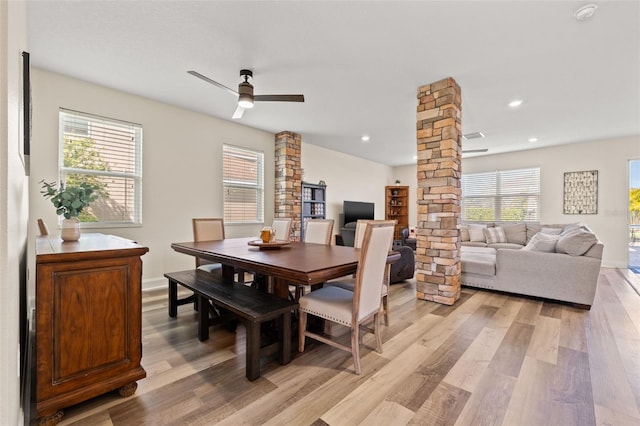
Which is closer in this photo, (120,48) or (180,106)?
(120,48)

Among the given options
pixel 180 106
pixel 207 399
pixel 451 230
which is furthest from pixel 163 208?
pixel 451 230

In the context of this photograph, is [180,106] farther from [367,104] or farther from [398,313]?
[398,313]

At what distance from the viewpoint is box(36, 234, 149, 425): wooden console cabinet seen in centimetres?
129

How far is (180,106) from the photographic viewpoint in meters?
3.91

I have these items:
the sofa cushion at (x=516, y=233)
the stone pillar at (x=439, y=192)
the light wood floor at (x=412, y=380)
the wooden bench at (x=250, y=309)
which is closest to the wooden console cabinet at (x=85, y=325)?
the light wood floor at (x=412, y=380)

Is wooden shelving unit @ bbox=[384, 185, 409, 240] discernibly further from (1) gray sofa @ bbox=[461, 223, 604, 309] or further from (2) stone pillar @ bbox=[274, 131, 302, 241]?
(1) gray sofa @ bbox=[461, 223, 604, 309]

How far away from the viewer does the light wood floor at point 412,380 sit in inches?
56.3

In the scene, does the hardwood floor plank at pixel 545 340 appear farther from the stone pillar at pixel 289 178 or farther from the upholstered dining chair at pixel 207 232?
the stone pillar at pixel 289 178

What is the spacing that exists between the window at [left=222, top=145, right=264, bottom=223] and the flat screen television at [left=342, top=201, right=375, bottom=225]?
236 centimetres

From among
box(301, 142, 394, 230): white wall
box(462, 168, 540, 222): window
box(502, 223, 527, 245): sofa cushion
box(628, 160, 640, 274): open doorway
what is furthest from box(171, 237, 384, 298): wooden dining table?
box(628, 160, 640, 274): open doorway

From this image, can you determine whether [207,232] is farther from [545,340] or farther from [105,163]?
[545,340]

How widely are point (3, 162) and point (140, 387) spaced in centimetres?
160

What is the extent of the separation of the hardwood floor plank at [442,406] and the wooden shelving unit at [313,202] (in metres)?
4.06

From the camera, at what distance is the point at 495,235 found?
5887 millimetres
